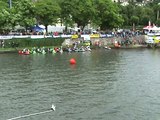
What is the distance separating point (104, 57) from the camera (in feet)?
290

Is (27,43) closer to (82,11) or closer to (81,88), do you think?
(82,11)

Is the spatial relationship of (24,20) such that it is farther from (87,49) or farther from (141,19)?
(141,19)

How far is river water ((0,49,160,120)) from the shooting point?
42.9m

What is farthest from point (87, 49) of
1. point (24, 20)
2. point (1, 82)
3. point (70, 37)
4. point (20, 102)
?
point (20, 102)

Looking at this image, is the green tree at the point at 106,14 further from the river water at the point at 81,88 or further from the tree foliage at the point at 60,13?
the river water at the point at 81,88

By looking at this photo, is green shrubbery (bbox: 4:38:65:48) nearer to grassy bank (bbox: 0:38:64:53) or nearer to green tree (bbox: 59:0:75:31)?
grassy bank (bbox: 0:38:64:53)

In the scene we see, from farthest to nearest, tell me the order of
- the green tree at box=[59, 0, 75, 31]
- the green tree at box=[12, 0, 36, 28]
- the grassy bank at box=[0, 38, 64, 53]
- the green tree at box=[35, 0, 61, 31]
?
the green tree at box=[59, 0, 75, 31] < the green tree at box=[35, 0, 61, 31] < the green tree at box=[12, 0, 36, 28] < the grassy bank at box=[0, 38, 64, 53]

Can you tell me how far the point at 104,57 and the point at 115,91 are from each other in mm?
36088

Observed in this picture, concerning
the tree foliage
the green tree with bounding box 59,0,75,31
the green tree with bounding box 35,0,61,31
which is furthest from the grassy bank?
the green tree with bounding box 59,0,75,31

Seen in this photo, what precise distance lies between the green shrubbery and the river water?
16.1 meters

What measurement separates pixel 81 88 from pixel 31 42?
168 feet

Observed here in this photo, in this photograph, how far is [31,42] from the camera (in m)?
104

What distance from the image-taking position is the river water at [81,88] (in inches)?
1688

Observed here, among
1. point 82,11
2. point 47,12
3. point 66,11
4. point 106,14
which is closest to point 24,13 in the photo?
point 47,12
